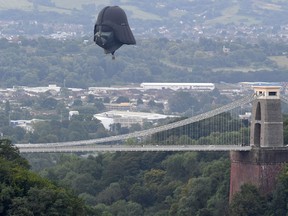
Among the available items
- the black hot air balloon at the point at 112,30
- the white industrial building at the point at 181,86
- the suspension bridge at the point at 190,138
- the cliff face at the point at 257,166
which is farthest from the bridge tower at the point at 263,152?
the white industrial building at the point at 181,86

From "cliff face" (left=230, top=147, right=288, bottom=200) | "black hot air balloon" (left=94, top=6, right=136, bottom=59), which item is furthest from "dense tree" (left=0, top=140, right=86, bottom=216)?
"cliff face" (left=230, top=147, right=288, bottom=200)

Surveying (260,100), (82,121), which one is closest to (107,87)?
(82,121)

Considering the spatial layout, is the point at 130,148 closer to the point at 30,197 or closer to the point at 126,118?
the point at 30,197

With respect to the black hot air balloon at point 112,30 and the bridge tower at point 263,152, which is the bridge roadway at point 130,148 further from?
the black hot air balloon at point 112,30

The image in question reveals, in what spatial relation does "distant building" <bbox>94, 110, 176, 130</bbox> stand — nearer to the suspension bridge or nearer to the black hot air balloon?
the suspension bridge

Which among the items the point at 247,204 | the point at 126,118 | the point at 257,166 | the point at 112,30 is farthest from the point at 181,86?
the point at 112,30
